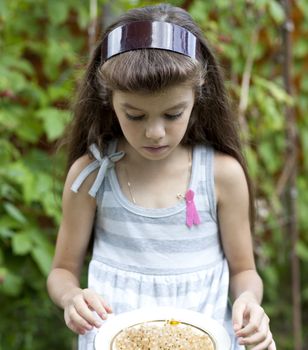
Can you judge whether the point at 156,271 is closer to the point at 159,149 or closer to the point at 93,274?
the point at 93,274

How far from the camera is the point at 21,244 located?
99.5 inches

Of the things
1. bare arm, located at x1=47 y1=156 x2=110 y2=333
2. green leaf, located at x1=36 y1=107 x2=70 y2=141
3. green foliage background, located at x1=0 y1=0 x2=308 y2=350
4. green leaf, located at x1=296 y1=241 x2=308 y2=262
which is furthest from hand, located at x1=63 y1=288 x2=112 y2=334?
green leaf, located at x1=296 y1=241 x2=308 y2=262

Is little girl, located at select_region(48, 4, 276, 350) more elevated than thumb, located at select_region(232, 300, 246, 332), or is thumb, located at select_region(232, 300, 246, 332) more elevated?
little girl, located at select_region(48, 4, 276, 350)

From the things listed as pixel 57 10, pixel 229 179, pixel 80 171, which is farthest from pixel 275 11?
pixel 80 171

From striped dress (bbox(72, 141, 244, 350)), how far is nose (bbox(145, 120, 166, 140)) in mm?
254

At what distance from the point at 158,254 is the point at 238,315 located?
32cm

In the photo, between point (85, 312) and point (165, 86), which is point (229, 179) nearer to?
point (165, 86)

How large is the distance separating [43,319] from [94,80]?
5.90ft

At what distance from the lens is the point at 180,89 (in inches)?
63.6

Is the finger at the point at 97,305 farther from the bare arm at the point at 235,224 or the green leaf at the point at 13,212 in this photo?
the green leaf at the point at 13,212

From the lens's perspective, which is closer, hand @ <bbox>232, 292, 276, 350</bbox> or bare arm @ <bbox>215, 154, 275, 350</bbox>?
hand @ <bbox>232, 292, 276, 350</bbox>

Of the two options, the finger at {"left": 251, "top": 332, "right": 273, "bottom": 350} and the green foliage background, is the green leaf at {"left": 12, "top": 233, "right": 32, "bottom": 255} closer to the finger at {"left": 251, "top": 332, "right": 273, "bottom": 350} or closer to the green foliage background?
the green foliage background

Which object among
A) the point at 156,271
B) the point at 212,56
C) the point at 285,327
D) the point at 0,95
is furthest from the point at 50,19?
the point at 285,327

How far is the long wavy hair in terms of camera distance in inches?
63.1
